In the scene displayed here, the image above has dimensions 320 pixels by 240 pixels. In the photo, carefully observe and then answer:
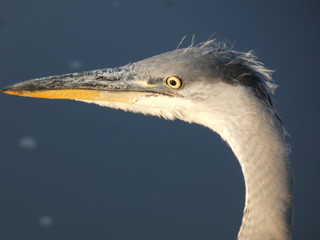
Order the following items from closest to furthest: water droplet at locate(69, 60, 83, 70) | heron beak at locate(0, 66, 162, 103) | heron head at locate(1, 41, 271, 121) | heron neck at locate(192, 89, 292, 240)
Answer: heron neck at locate(192, 89, 292, 240), heron head at locate(1, 41, 271, 121), heron beak at locate(0, 66, 162, 103), water droplet at locate(69, 60, 83, 70)

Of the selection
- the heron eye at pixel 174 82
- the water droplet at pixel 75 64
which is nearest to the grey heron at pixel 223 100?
the heron eye at pixel 174 82

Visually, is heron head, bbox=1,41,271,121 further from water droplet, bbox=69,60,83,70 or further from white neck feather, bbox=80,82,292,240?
water droplet, bbox=69,60,83,70

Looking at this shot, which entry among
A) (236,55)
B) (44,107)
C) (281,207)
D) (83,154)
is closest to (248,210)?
(281,207)

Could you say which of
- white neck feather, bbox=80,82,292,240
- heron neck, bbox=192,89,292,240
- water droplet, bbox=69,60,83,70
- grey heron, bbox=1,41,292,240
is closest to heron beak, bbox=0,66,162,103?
grey heron, bbox=1,41,292,240

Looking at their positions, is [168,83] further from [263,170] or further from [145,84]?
[263,170]

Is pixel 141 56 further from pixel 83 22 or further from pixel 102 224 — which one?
pixel 102 224

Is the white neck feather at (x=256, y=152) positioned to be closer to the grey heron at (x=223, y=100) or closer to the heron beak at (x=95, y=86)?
the grey heron at (x=223, y=100)

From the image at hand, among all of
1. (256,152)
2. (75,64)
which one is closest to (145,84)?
(256,152)
